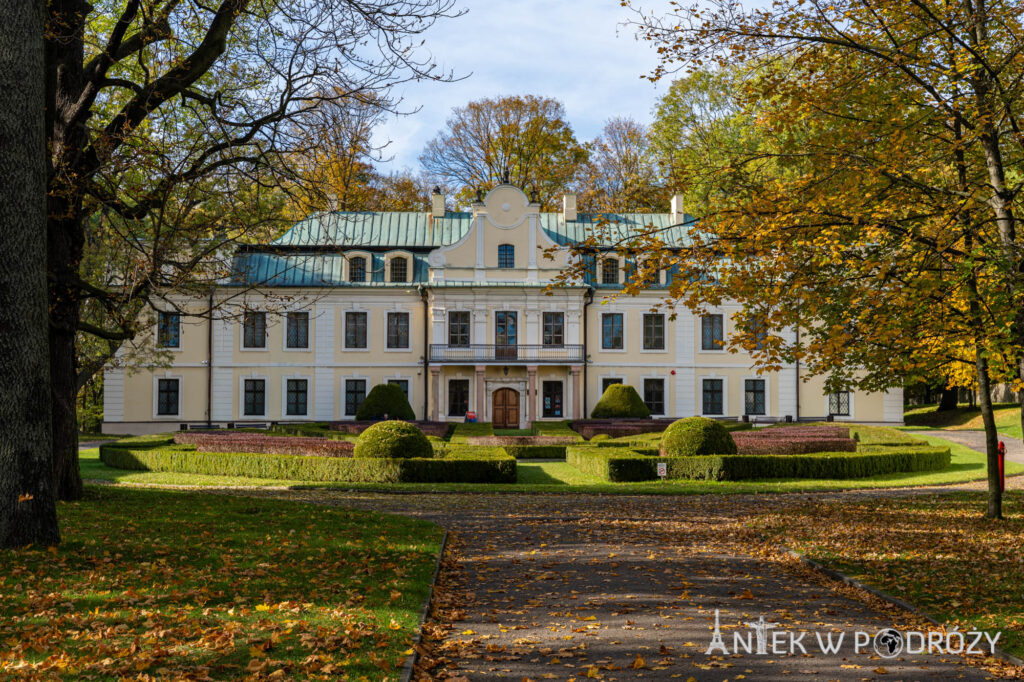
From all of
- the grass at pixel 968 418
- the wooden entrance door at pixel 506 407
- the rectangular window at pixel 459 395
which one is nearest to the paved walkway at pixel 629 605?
the wooden entrance door at pixel 506 407

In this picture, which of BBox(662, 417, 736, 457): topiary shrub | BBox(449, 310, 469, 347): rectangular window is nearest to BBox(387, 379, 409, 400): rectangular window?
BBox(449, 310, 469, 347): rectangular window

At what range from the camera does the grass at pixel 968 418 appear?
110 ft

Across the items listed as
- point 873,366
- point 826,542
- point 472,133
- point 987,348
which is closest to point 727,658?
point 826,542

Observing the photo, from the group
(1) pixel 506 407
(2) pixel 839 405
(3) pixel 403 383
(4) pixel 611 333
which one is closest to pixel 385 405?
(3) pixel 403 383

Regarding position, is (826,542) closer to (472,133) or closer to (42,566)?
(42,566)

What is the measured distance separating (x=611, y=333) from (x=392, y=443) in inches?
773

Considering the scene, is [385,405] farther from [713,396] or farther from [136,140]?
[136,140]

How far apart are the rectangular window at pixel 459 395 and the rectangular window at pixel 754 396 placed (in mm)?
12107

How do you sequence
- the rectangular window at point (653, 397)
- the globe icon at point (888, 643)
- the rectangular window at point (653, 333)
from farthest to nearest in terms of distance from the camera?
the rectangular window at point (653, 333) → the rectangular window at point (653, 397) → the globe icon at point (888, 643)

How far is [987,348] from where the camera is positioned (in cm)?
988

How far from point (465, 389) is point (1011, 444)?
20.1 m

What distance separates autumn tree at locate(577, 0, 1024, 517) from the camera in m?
9.50

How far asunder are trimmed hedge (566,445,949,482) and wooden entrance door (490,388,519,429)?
1504 centimetres

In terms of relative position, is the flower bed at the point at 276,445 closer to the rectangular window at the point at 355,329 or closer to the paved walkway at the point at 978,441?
the rectangular window at the point at 355,329
